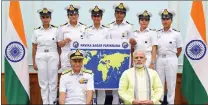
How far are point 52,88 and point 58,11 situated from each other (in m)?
1.63

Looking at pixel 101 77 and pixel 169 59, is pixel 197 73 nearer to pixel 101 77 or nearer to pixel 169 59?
pixel 169 59

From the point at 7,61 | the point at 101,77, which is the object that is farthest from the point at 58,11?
the point at 101,77

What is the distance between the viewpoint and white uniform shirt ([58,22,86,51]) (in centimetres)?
601

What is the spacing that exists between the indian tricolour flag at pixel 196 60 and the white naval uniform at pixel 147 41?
616mm

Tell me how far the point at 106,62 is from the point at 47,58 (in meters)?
0.86

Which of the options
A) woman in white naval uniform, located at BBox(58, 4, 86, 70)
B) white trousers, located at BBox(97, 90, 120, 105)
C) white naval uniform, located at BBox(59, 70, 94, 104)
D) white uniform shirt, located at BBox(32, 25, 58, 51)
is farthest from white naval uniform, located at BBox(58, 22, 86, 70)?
white naval uniform, located at BBox(59, 70, 94, 104)

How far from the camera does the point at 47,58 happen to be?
20.0 ft

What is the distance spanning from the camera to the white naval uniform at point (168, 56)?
20.1 ft

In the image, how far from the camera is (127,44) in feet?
19.3

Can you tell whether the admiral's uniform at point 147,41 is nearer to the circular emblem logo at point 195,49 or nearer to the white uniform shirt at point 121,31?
the white uniform shirt at point 121,31

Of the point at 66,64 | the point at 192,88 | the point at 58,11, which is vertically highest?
the point at 58,11

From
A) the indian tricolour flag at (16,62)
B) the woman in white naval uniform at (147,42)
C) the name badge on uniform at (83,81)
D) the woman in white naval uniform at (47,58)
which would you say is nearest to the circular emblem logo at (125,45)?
the woman in white naval uniform at (147,42)

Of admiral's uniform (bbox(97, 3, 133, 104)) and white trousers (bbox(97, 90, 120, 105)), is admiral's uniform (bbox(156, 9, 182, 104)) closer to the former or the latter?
admiral's uniform (bbox(97, 3, 133, 104))

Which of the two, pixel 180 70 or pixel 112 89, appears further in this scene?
pixel 180 70
